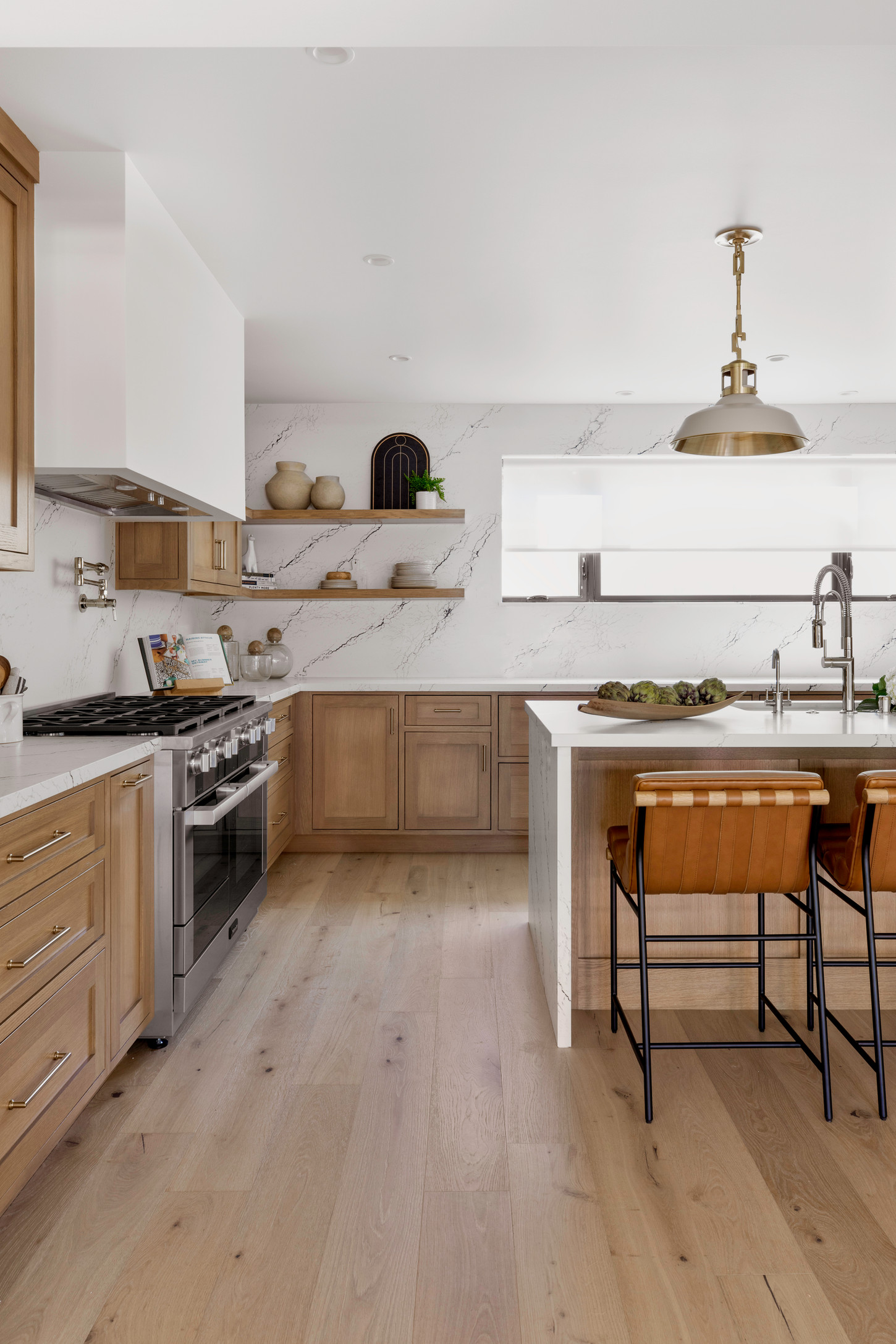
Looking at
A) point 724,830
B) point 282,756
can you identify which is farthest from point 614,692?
point 282,756

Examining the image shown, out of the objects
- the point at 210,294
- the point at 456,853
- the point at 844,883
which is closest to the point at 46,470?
the point at 210,294

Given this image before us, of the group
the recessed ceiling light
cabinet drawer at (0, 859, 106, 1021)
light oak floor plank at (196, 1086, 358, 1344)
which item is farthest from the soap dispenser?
the recessed ceiling light

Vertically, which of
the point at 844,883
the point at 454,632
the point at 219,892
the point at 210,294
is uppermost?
the point at 210,294

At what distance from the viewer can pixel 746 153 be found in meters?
2.46

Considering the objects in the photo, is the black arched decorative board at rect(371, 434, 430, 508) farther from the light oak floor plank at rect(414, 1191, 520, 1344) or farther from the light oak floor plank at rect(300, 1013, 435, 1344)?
the light oak floor plank at rect(414, 1191, 520, 1344)

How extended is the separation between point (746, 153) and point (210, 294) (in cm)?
184

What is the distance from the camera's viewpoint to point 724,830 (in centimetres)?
216

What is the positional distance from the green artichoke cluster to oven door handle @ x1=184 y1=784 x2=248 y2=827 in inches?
46.6

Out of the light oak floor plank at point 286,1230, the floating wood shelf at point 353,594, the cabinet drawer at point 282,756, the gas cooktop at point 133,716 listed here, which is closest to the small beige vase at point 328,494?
the floating wood shelf at point 353,594

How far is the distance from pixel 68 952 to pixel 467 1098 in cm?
102

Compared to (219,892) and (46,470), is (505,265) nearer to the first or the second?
(46,470)

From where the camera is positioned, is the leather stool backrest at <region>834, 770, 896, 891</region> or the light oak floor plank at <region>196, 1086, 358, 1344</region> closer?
the light oak floor plank at <region>196, 1086, 358, 1344</region>

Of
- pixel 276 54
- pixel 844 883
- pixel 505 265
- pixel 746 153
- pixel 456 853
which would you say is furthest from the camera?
pixel 456 853

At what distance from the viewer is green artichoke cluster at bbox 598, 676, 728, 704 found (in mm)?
2637
